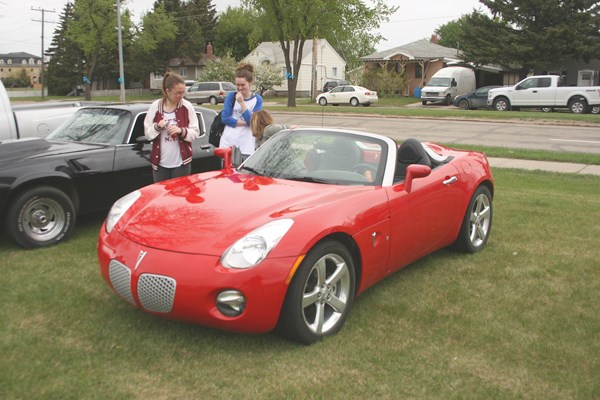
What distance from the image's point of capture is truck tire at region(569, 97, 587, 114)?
1061 inches

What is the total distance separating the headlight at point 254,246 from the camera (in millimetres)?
3342

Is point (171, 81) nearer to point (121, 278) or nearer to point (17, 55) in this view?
point (121, 278)

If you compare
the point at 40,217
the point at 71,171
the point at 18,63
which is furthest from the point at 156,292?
the point at 18,63

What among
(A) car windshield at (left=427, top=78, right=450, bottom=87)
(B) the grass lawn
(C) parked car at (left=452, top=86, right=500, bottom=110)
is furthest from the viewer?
(A) car windshield at (left=427, top=78, right=450, bottom=87)

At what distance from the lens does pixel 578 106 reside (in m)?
27.2

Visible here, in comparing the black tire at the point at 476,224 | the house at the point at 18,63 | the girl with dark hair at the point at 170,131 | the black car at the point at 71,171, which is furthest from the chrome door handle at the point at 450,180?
the house at the point at 18,63

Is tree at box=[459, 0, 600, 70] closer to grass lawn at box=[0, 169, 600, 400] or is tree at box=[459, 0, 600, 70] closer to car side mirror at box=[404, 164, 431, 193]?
grass lawn at box=[0, 169, 600, 400]

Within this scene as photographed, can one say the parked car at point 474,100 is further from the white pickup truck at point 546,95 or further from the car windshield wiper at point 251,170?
the car windshield wiper at point 251,170

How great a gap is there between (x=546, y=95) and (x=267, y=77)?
30.4 m

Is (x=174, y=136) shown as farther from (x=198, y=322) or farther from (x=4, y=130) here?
(x=4, y=130)

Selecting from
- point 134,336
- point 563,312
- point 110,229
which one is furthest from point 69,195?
point 563,312

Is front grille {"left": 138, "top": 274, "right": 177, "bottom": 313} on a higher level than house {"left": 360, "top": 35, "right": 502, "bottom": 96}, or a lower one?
lower

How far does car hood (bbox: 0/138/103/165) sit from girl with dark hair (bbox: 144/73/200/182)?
1001mm

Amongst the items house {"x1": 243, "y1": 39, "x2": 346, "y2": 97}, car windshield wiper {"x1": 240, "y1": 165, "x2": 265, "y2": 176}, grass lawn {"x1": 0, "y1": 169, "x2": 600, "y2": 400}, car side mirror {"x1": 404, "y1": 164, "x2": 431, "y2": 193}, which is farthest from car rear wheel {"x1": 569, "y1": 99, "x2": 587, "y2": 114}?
house {"x1": 243, "y1": 39, "x2": 346, "y2": 97}
